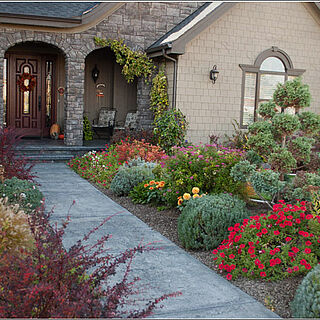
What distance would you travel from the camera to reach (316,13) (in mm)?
11930

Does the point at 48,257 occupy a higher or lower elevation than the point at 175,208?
higher

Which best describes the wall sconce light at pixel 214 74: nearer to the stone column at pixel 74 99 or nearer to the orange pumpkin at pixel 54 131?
the stone column at pixel 74 99

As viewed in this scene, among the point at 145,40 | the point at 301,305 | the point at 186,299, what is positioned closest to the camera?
the point at 301,305

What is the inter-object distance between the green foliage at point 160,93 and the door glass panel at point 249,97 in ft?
7.19

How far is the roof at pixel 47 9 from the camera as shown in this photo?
32.8 ft

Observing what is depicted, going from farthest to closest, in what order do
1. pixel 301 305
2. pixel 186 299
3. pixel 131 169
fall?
pixel 131 169
pixel 186 299
pixel 301 305

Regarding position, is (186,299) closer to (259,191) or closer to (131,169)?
(259,191)

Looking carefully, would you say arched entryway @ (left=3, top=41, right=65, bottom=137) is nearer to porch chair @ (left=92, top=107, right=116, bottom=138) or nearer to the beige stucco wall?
porch chair @ (left=92, top=107, right=116, bottom=138)

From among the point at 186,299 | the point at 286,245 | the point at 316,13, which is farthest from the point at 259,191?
the point at 316,13

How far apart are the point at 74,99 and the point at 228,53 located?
13.6ft

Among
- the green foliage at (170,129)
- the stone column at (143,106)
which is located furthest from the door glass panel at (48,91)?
the green foliage at (170,129)

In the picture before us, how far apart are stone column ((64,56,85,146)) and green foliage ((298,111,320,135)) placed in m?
6.74

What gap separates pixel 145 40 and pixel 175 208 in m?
6.55

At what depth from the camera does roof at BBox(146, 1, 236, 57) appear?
10.1 meters
